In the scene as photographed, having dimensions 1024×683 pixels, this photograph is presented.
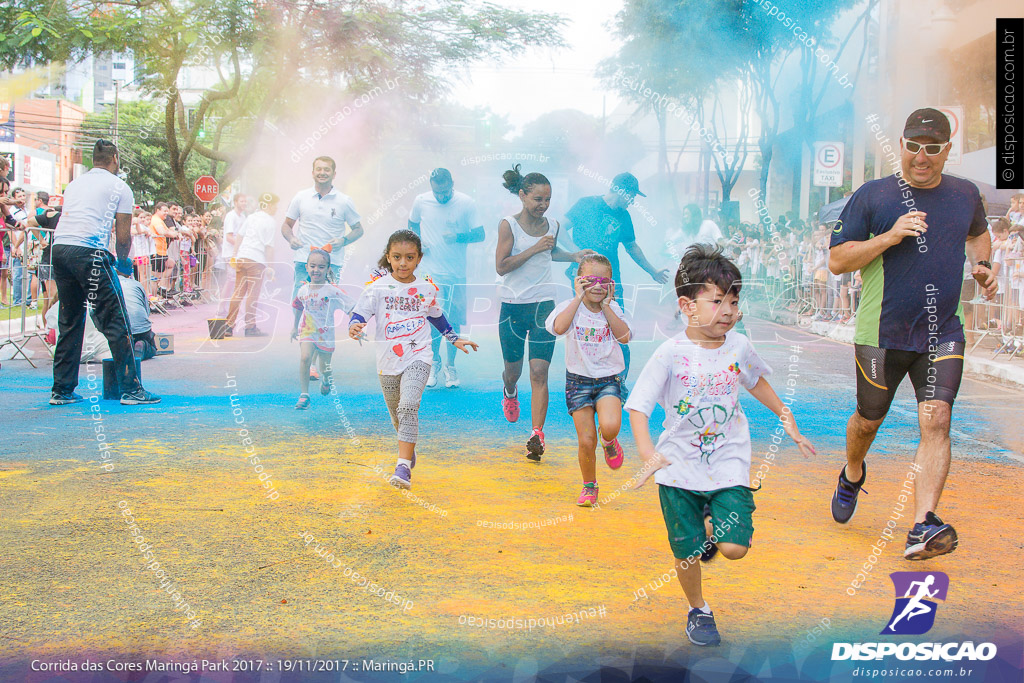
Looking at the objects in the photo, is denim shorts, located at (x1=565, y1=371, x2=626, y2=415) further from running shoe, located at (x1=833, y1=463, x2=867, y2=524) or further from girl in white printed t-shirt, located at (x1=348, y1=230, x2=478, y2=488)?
running shoe, located at (x1=833, y1=463, x2=867, y2=524)

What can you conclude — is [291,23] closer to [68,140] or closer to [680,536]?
[680,536]

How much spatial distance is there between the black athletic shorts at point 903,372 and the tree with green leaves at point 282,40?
29.4 ft

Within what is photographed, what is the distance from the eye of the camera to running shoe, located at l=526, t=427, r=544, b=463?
586cm

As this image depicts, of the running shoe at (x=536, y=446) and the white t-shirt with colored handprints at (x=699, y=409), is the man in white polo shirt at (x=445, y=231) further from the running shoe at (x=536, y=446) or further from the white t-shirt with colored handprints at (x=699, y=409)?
the white t-shirt with colored handprints at (x=699, y=409)

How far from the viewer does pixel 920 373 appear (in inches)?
171

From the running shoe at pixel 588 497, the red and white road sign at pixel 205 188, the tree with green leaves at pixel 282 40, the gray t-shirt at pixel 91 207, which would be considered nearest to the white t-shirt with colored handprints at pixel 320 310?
the gray t-shirt at pixel 91 207

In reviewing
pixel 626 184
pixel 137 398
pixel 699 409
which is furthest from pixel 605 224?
pixel 699 409

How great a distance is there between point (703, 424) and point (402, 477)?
2.17 m

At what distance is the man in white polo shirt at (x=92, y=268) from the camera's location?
7500mm

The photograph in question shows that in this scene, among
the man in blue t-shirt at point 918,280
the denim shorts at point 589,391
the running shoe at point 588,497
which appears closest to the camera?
the man in blue t-shirt at point 918,280

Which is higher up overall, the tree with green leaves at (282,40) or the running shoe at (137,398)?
the tree with green leaves at (282,40)

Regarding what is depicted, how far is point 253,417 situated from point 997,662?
18.1ft

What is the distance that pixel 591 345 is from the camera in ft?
16.4

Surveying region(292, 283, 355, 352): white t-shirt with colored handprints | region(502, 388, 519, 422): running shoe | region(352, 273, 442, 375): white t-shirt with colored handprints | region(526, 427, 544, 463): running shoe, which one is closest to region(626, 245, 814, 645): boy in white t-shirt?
region(352, 273, 442, 375): white t-shirt with colored handprints
